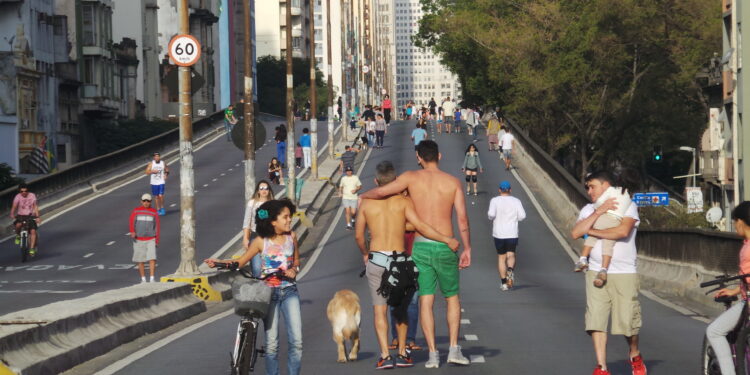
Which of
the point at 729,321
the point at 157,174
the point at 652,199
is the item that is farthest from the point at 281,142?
the point at 729,321

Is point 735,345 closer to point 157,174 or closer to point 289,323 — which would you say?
point 289,323

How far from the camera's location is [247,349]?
9898 mm

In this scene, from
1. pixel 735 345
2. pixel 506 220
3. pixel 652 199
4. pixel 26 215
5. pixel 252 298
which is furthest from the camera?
pixel 652 199

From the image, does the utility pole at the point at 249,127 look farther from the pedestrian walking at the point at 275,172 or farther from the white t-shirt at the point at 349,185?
the pedestrian walking at the point at 275,172

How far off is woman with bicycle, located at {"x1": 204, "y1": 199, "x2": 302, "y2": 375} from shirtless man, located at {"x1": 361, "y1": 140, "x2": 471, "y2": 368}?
1.48 metres

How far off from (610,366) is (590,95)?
178 feet

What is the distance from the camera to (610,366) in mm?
12227

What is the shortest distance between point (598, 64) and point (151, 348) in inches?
2067

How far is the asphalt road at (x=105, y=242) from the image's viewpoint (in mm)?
25375

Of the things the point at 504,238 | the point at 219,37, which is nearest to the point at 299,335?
the point at 504,238

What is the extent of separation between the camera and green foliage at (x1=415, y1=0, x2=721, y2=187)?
62.3 meters

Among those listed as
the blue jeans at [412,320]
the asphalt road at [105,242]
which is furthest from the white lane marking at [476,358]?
the asphalt road at [105,242]

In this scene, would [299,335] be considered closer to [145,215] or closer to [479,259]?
[145,215]

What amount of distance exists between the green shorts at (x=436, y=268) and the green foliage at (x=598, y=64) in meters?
51.4
